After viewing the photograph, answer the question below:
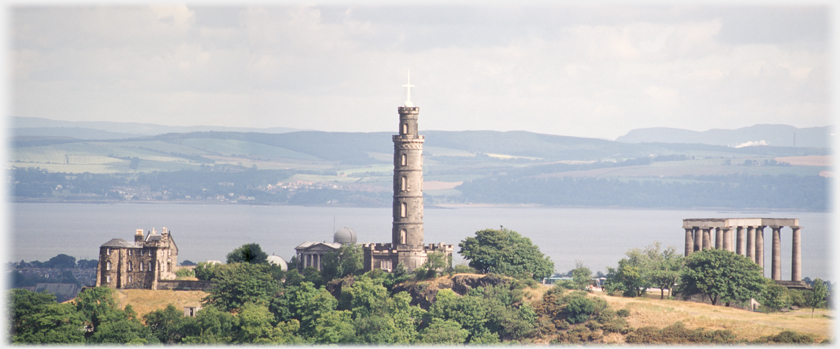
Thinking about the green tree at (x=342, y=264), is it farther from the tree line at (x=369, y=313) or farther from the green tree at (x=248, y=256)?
the green tree at (x=248, y=256)

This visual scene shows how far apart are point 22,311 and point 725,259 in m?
68.8

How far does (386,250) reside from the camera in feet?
388

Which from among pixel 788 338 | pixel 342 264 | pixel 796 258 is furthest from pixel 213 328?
pixel 796 258

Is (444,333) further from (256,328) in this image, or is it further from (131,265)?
A: (131,265)

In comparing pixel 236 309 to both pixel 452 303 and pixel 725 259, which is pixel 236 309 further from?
pixel 725 259

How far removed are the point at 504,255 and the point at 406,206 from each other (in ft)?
39.1

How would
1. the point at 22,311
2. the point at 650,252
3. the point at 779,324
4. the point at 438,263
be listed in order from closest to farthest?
the point at 779,324 < the point at 22,311 < the point at 438,263 < the point at 650,252

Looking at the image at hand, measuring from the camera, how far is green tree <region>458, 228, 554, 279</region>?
377ft

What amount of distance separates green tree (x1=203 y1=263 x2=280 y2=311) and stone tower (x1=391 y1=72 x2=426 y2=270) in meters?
14.6

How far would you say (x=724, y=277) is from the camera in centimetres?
10688

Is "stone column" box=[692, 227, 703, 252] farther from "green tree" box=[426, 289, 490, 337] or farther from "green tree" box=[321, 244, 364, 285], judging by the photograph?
"green tree" box=[321, 244, 364, 285]

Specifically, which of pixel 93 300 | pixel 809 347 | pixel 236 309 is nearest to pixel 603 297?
pixel 809 347

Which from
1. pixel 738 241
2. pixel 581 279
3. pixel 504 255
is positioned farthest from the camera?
pixel 738 241

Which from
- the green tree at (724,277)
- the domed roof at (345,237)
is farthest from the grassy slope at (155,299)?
the green tree at (724,277)
